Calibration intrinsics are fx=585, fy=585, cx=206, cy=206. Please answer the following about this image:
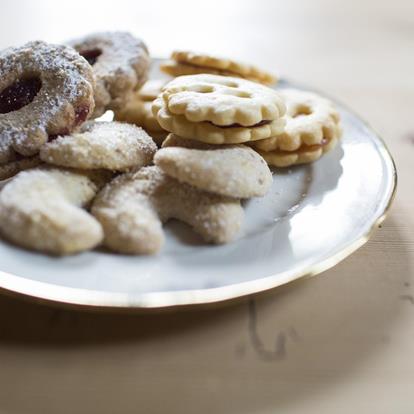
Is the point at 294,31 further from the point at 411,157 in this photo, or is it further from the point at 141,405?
the point at 141,405

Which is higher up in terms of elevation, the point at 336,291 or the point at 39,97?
the point at 39,97

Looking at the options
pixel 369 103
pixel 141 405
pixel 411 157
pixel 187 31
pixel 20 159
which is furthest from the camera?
pixel 187 31

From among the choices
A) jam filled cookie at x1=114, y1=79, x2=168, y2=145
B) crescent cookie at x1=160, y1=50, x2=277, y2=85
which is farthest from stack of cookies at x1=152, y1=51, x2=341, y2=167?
jam filled cookie at x1=114, y1=79, x2=168, y2=145

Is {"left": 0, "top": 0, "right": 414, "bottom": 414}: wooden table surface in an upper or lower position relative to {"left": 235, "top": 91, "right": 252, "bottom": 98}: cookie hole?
lower

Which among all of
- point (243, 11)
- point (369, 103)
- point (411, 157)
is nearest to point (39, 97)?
point (411, 157)

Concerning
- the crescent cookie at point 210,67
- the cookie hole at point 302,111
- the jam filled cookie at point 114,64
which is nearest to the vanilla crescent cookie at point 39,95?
the jam filled cookie at point 114,64

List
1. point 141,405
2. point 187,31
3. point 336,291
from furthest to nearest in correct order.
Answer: point 187,31 → point 336,291 → point 141,405

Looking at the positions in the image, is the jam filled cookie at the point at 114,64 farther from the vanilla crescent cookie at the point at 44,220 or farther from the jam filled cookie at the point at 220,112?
the vanilla crescent cookie at the point at 44,220

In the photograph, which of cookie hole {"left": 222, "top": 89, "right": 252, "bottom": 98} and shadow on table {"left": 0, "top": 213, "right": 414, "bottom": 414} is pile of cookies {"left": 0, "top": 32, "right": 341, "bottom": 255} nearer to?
cookie hole {"left": 222, "top": 89, "right": 252, "bottom": 98}
